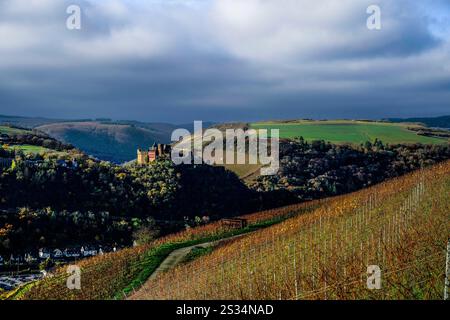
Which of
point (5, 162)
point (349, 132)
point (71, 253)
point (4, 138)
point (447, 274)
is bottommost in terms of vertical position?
point (71, 253)

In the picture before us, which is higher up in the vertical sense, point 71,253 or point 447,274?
point 447,274

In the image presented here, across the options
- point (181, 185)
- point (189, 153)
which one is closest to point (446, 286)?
point (181, 185)

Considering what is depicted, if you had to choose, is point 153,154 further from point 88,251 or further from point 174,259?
point 174,259

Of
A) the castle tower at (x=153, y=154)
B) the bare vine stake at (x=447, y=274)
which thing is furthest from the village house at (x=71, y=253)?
the bare vine stake at (x=447, y=274)

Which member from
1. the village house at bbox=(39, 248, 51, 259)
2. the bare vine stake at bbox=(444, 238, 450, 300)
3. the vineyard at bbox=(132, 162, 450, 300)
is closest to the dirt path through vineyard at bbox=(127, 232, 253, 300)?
the vineyard at bbox=(132, 162, 450, 300)

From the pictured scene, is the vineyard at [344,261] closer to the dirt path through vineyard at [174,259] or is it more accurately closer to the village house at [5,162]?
the dirt path through vineyard at [174,259]

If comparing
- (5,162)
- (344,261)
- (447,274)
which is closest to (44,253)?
(5,162)

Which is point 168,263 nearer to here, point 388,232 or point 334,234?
point 334,234
